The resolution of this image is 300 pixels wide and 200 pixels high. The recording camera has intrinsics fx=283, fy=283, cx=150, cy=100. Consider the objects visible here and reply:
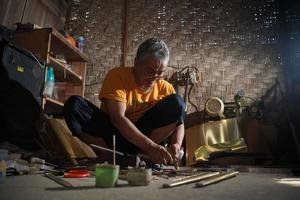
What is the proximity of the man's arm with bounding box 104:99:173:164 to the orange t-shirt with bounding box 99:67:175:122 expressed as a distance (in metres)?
0.06

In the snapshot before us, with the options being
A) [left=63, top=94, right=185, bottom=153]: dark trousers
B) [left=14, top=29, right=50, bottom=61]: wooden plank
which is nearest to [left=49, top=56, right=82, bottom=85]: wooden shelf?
[left=14, top=29, right=50, bottom=61]: wooden plank

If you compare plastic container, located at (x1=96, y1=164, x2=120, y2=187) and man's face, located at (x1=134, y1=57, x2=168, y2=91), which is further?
man's face, located at (x1=134, y1=57, x2=168, y2=91)

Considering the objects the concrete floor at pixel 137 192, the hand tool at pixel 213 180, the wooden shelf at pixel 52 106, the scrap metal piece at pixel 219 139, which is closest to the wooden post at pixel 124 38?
the wooden shelf at pixel 52 106

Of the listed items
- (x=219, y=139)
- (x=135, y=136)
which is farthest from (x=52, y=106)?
(x=219, y=139)

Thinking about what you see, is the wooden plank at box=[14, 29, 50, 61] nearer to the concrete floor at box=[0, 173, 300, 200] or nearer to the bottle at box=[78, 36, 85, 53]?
the bottle at box=[78, 36, 85, 53]

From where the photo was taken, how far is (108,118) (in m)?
1.84

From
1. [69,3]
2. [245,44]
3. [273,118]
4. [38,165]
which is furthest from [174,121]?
[69,3]

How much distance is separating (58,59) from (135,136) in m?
1.59

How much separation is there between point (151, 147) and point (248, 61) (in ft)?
7.46

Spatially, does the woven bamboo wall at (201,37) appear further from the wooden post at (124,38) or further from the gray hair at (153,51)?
the gray hair at (153,51)

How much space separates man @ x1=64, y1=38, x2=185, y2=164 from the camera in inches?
68.1

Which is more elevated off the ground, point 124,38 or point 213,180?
point 124,38

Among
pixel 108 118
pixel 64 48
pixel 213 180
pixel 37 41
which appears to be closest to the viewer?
pixel 213 180

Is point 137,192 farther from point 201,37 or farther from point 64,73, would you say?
point 201,37
